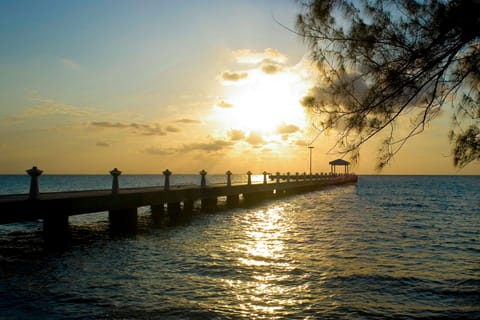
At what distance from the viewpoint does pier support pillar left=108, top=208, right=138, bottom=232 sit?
1802 cm

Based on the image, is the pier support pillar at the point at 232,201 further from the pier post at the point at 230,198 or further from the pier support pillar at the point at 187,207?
the pier support pillar at the point at 187,207

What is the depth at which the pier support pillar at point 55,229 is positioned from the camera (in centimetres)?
1407

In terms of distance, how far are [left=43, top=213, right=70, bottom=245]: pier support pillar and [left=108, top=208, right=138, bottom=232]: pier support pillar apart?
3.28 meters

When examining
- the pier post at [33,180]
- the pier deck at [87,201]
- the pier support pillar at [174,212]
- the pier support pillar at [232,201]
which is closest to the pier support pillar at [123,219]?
the pier deck at [87,201]

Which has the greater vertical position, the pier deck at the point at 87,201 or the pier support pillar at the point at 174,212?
the pier deck at the point at 87,201

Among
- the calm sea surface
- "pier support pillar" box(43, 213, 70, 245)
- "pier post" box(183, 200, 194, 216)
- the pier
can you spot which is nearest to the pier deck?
the pier

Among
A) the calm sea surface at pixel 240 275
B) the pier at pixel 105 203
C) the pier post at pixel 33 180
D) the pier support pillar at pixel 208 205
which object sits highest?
the pier post at pixel 33 180

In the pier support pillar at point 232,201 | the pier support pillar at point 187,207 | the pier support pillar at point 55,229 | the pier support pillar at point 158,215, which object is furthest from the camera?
the pier support pillar at point 232,201

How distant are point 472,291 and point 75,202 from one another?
12.6 m

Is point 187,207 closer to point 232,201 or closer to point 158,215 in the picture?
point 158,215

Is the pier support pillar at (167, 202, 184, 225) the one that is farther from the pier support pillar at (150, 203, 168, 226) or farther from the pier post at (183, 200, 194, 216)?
the pier post at (183, 200, 194, 216)

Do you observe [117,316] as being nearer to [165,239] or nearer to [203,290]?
[203,290]

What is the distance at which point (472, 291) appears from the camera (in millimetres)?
9047

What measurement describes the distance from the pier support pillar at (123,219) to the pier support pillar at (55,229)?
3283mm
